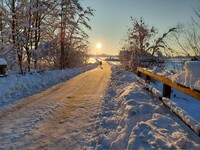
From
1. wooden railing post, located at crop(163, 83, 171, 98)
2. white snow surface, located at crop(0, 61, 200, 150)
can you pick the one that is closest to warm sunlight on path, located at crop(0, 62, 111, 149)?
white snow surface, located at crop(0, 61, 200, 150)

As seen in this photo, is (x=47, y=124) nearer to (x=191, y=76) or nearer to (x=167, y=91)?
(x=167, y=91)

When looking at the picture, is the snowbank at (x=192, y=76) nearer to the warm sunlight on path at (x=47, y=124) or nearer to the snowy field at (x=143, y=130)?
the snowy field at (x=143, y=130)

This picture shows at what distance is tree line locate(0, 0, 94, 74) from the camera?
78.1ft

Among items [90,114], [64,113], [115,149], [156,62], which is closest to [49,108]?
[64,113]

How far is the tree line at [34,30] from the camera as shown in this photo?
78.1 ft

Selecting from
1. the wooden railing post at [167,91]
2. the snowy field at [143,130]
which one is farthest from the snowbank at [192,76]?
the wooden railing post at [167,91]

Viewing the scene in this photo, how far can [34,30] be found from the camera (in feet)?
90.7

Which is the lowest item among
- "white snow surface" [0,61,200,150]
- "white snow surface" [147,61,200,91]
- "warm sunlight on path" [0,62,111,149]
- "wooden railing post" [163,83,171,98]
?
"warm sunlight on path" [0,62,111,149]

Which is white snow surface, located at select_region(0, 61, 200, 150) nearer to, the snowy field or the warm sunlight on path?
the snowy field

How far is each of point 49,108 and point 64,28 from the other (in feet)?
95.8

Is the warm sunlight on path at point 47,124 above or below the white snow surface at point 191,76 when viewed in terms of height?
below

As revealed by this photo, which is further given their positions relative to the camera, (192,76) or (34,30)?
(34,30)

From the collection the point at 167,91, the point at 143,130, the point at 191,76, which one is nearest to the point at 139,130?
the point at 143,130

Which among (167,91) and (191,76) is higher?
(191,76)
